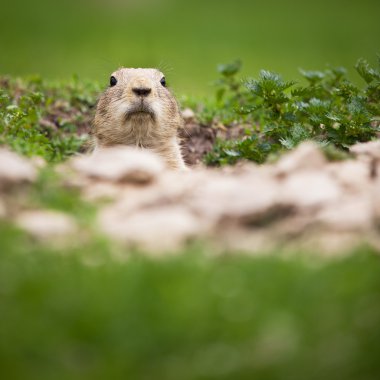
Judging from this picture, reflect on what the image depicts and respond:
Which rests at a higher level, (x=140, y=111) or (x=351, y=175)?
(x=140, y=111)

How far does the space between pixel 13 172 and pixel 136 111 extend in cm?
299

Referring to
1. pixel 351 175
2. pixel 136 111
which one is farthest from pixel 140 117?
pixel 351 175

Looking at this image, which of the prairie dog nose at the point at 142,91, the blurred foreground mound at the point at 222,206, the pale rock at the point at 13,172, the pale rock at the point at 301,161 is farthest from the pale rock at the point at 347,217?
the prairie dog nose at the point at 142,91

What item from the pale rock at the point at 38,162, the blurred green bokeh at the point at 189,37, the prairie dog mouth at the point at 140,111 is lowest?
the pale rock at the point at 38,162

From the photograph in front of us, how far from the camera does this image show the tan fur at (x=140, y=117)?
7.86m

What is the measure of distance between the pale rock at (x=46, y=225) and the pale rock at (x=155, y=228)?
0.21 meters

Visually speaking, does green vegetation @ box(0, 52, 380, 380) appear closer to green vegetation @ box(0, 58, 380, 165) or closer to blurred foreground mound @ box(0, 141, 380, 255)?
blurred foreground mound @ box(0, 141, 380, 255)

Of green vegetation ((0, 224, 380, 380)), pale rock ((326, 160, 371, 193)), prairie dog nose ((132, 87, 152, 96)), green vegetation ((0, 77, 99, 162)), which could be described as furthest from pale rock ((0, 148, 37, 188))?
prairie dog nose ((132, 87, 152, 96))

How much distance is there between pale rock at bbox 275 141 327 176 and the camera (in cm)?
527

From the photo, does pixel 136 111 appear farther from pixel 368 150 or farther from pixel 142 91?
pixel 368 150

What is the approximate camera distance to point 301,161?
5336mm

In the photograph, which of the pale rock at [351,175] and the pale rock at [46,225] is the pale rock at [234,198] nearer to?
the pale rock at [351,175]

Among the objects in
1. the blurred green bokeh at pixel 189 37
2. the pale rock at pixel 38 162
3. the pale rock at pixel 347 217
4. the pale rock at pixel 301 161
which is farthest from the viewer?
the blurred green bokeh at pixel 189 37

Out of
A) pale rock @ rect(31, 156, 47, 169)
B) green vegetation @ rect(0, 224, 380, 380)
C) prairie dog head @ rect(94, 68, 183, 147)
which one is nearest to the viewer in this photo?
green vegetation @ rect(0, 224, 380, 380)
